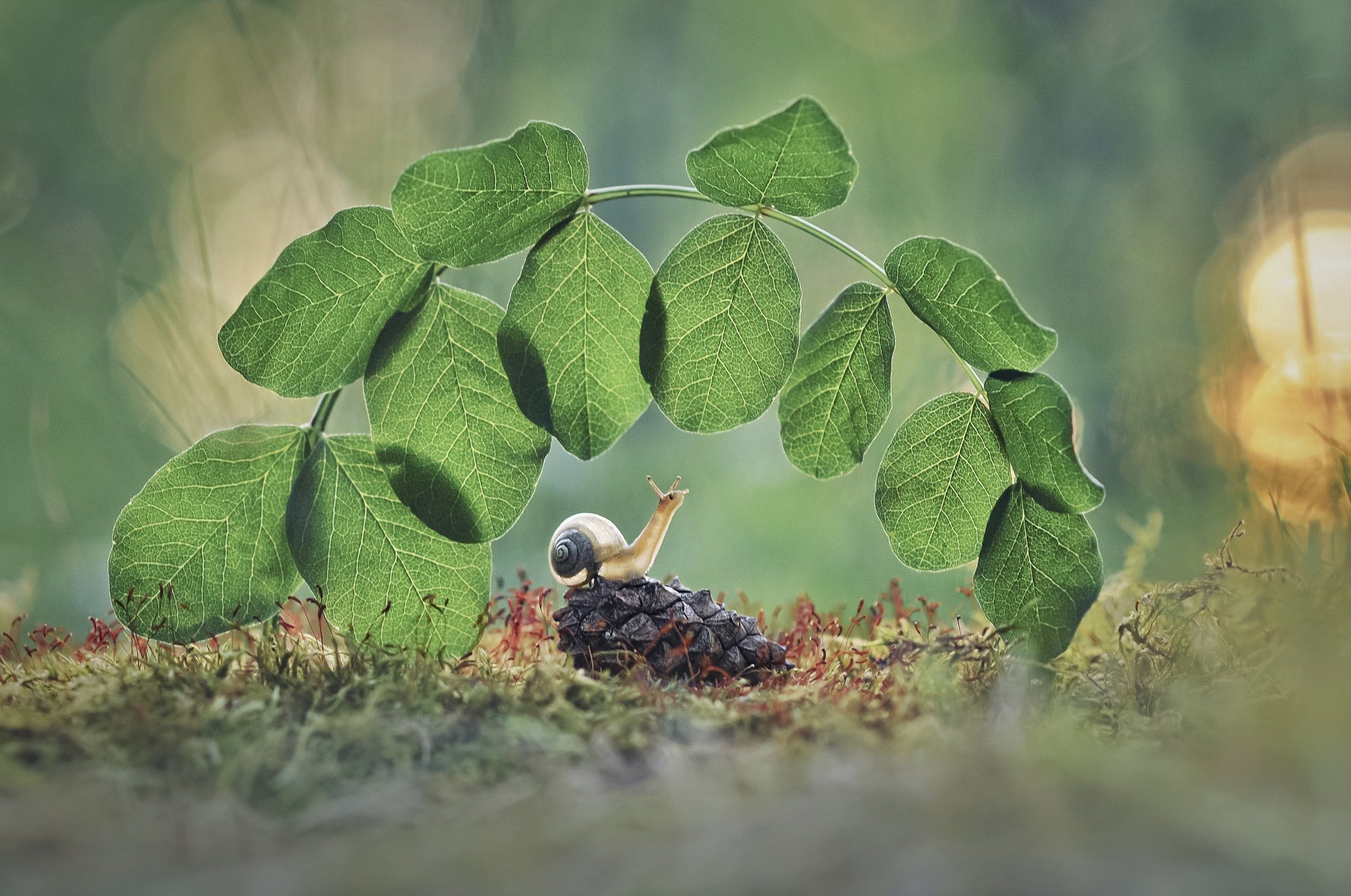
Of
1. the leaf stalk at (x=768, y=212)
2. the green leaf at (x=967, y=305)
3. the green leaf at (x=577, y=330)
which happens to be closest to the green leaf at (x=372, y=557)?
the green leaf at (x=577, y=330)

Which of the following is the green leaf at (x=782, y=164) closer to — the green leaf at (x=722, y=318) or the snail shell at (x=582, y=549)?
the green leaf at (x=722, y=318)

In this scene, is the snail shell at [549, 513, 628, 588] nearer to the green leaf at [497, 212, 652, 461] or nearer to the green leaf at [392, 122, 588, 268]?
the green leaf at [497, 212, 652, 461]

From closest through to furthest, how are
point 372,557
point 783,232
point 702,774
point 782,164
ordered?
point 702,774
point 782,164
point 372,557
point 783,232

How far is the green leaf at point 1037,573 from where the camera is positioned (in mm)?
766

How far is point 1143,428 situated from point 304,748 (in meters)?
1.07

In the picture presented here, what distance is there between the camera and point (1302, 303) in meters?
0.91

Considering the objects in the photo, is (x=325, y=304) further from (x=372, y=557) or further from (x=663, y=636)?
(x=663, y=636)

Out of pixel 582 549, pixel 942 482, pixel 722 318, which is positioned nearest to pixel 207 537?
pixel 582 549

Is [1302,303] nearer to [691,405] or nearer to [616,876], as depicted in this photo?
[691,405]

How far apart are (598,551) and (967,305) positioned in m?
0.41

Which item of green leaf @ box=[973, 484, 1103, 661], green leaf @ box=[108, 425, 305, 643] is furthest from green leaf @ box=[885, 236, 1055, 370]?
green leaf @ box=[108, 425, 305, 643]

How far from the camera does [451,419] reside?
0.79 metres

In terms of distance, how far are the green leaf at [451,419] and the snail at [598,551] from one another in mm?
104

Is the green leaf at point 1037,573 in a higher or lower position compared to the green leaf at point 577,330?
lower
